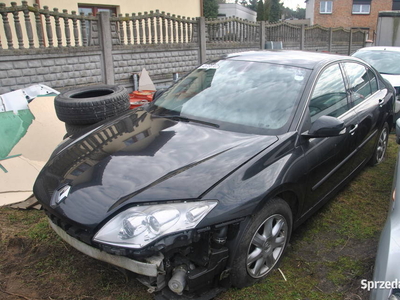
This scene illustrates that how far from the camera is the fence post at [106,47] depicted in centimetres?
814

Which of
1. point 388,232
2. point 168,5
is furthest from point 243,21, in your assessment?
point 388,232

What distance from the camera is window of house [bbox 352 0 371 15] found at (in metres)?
38.7

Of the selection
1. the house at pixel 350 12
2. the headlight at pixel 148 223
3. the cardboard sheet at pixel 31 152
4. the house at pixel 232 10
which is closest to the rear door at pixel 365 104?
the headlight at pixel 148 223

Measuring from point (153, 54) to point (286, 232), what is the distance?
25.9 feet

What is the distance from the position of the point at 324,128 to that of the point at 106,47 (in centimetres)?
676

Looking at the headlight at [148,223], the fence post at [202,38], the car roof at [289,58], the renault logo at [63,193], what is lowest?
the headlight at [148,223]

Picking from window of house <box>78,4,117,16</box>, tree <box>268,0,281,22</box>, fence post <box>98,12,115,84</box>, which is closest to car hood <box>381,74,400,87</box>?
fence post <box>98,12,115,84</box>

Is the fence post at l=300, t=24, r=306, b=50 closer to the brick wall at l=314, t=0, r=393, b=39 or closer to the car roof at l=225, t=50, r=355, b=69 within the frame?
the car roof at l=225, t=50, r=355, b=69

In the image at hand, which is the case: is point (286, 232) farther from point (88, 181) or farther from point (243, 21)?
point (243, 21)

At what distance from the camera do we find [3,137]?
4664 millimetres

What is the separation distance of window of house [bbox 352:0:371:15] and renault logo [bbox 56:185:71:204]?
43826mm

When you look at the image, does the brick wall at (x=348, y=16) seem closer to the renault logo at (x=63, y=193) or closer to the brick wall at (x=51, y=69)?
the brick wall at (x=51, y=69)

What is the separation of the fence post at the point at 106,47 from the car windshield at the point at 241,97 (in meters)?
5.20

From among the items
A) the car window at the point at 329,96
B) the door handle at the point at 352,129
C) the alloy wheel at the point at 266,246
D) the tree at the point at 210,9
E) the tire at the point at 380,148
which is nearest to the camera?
the alloy wheel at the point at 266,246
